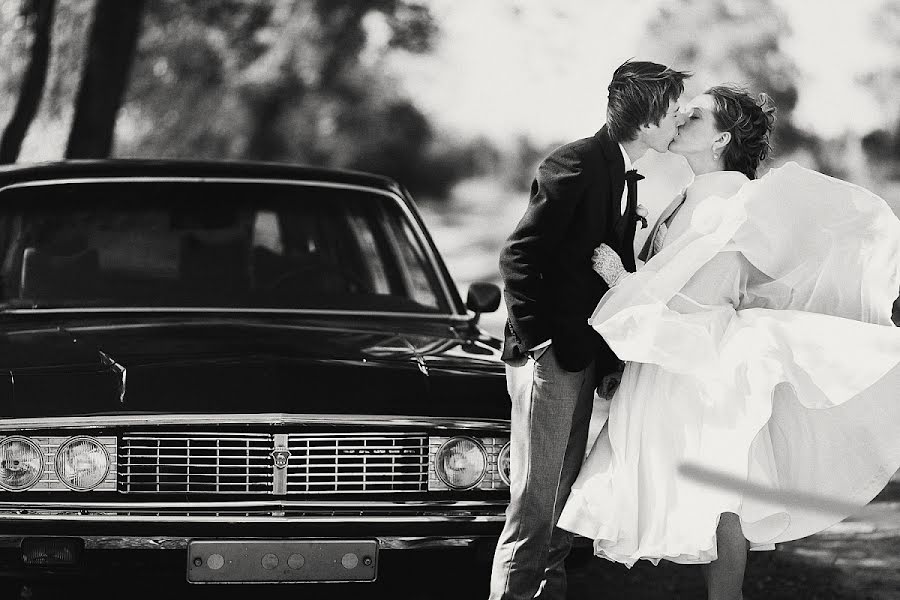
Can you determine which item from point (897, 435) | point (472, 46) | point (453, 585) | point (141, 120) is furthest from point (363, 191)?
point (141, 120)

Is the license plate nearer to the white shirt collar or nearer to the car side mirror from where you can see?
the white shirt collar

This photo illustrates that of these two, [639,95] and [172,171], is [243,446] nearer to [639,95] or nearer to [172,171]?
[639,95]

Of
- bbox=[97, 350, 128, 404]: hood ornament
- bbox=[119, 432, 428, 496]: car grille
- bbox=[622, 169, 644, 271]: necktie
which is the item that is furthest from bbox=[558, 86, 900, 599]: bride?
bbox=[97, 350, 128, 404]: hood ornament

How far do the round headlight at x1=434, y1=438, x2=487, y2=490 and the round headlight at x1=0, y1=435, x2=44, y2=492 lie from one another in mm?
1135

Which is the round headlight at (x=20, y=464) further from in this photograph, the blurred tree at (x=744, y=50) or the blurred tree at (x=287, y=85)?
the blurred tree at (x=287, y=85)

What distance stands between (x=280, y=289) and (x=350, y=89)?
37.9 feet

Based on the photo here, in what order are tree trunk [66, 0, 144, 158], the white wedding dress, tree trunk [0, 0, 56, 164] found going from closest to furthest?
the white wedding dress, tree trunk [66, 0, 144, 158], tree trunk [0, 0, 56, 164]

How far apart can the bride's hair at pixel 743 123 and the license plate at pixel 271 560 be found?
1595 mm

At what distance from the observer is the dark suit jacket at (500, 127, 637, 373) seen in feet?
12.9

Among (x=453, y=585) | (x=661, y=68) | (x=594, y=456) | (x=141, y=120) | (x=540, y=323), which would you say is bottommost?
(x=453, y=585)

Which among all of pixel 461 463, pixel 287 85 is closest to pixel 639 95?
pixel 461 463

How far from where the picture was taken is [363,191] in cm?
587

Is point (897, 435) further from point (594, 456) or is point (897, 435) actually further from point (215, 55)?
point (215, 55)

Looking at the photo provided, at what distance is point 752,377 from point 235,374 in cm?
146
